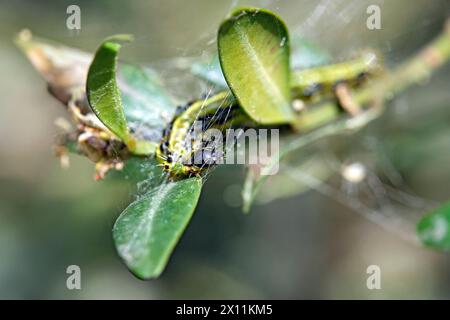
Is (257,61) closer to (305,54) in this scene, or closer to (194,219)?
(305,54)

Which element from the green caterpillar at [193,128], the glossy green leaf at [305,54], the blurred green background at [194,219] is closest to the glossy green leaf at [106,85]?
the green caterpillar at [193,128]

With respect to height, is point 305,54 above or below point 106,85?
above

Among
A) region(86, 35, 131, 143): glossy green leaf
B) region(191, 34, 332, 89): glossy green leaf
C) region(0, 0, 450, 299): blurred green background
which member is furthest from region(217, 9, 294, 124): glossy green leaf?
region(0, 0, 450, 299): blurred green background

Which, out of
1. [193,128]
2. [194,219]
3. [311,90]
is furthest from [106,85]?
[194,219]

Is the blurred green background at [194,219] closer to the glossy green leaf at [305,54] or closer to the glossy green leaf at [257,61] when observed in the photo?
the glossy green leaf at [305,54]

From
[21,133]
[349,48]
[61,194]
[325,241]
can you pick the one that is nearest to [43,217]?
[61,194]

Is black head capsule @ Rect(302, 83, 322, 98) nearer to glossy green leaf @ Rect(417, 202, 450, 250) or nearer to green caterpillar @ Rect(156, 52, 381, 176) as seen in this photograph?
green caterpillar @ Rect(156, 52, 381, 176)
